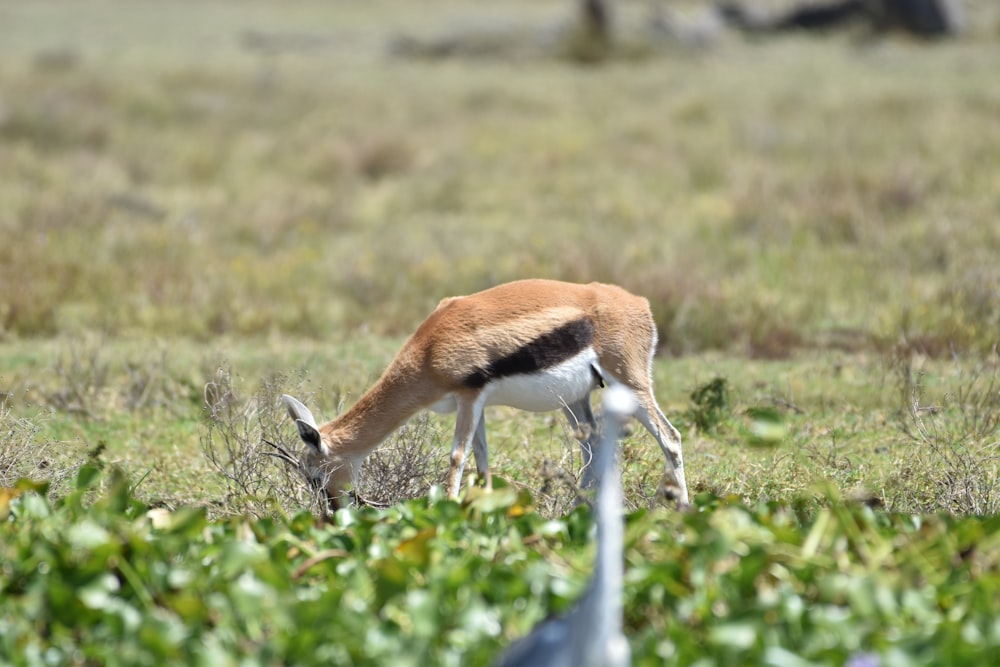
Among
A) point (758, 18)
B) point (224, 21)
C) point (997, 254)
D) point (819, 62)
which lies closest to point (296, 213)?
point (997, 254)

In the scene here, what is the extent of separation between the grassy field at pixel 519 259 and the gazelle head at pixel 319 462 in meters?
0.32

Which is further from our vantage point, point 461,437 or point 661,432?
point 661,432

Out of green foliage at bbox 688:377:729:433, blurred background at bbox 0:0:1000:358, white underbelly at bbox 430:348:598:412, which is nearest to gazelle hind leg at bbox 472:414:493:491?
white underbelly at bbox 430:348:598:412

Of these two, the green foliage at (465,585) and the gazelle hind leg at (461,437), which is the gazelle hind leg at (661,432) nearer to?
the gazelle hind leg at (461,437)

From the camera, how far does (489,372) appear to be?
20.9 feet

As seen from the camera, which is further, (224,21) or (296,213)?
(224,21)

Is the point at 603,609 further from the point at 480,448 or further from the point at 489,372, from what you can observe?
the point at 480,448

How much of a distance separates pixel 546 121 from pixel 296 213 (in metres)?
6.95

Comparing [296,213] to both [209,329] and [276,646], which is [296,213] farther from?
[276,646]

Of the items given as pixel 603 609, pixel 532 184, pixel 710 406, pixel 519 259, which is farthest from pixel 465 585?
pixel 532 184

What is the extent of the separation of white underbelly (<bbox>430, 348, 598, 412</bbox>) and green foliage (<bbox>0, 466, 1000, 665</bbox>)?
3.19 feet

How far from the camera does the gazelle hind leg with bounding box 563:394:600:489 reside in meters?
6.23

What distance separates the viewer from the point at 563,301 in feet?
21.6

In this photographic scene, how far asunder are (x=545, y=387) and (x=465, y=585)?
189 centimetres
